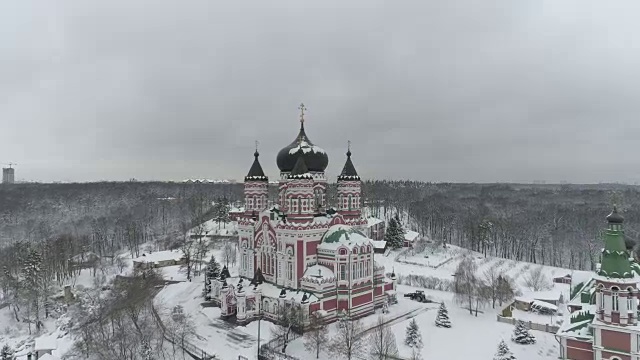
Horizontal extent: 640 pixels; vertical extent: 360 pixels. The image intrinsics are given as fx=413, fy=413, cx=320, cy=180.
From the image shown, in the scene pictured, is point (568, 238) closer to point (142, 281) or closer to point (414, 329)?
point (414, 329)

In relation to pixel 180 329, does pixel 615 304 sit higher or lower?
higher

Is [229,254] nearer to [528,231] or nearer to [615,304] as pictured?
[615,304]

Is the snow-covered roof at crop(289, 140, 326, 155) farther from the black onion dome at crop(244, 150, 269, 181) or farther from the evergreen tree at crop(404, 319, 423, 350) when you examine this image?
the evergreen tree at crop(404, 319, 423, 350)

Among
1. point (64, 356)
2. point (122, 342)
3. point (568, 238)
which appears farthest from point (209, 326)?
point (568, 238)

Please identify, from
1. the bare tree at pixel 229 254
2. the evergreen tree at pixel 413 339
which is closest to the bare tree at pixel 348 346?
the evergreen tree at pixel 413 339

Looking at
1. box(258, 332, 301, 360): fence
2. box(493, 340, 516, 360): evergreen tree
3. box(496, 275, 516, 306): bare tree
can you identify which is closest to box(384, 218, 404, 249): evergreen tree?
box(496, 275, 516, 306): bare tree

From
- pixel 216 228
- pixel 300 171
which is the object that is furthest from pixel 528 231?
pixel 216 228

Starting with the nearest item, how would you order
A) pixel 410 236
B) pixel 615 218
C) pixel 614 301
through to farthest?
1. pixel 614 301
2. pixel 615 218
3. pixel 410 236
